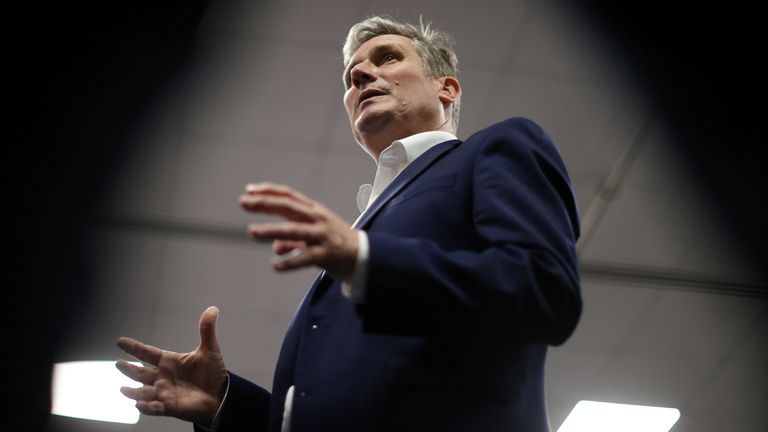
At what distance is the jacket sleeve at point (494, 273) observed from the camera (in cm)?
101

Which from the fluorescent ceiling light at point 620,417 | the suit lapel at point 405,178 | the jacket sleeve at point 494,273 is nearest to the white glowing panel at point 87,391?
the fluorescent ceiling light at point 620,417

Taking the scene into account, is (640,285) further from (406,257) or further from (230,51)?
(406,257)

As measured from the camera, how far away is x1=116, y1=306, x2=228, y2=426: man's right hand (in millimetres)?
1470

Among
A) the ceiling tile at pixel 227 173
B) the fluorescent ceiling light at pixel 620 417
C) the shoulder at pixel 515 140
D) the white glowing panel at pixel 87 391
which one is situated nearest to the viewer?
the shoulder at pixel 515 140

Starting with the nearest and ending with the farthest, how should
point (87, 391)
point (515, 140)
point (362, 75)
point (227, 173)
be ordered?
1. point (515, 140)
2. point (362, 75)
3. point (227, 173)
4. point (87, 391)

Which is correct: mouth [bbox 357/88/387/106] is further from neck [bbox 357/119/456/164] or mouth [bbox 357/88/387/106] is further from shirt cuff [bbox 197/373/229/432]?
shirt cuff [bbox 197/373/229/432]

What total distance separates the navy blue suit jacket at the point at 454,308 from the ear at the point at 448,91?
63 cm

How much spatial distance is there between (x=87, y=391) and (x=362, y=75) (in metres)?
3.33

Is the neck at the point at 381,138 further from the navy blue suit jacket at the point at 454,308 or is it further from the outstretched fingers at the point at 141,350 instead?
the outstretched fingers at the point at 141,350

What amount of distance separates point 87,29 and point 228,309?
1.61 m

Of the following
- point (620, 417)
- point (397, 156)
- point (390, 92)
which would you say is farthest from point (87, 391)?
point (397, 156)

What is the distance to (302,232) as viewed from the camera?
965 mm

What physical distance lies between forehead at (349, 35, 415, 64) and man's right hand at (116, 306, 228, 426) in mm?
765

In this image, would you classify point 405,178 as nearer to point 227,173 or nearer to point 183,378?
point 183,378
